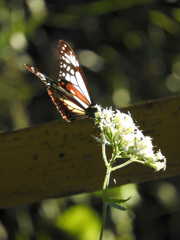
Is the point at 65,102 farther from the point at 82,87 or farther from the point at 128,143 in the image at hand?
the point at 128,143

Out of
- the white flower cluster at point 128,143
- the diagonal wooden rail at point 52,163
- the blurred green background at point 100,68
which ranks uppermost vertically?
the blurred green background at point 100,68

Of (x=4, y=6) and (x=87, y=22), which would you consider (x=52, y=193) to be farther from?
(x=87, y=22)

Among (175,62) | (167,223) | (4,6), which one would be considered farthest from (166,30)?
(167,223)

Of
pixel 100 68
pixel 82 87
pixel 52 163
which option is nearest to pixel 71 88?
pixel 82 87


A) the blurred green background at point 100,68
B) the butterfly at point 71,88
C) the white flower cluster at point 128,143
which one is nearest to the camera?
the white flower cluster at point 128,143

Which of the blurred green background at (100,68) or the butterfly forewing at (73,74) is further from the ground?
the blurred green background at (100,68)

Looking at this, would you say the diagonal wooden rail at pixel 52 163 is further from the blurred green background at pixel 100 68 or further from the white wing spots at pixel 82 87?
the blurred green background at pixel 100 68

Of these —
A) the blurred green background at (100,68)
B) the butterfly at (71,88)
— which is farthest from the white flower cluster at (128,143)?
the blurred green background at (100,68)
